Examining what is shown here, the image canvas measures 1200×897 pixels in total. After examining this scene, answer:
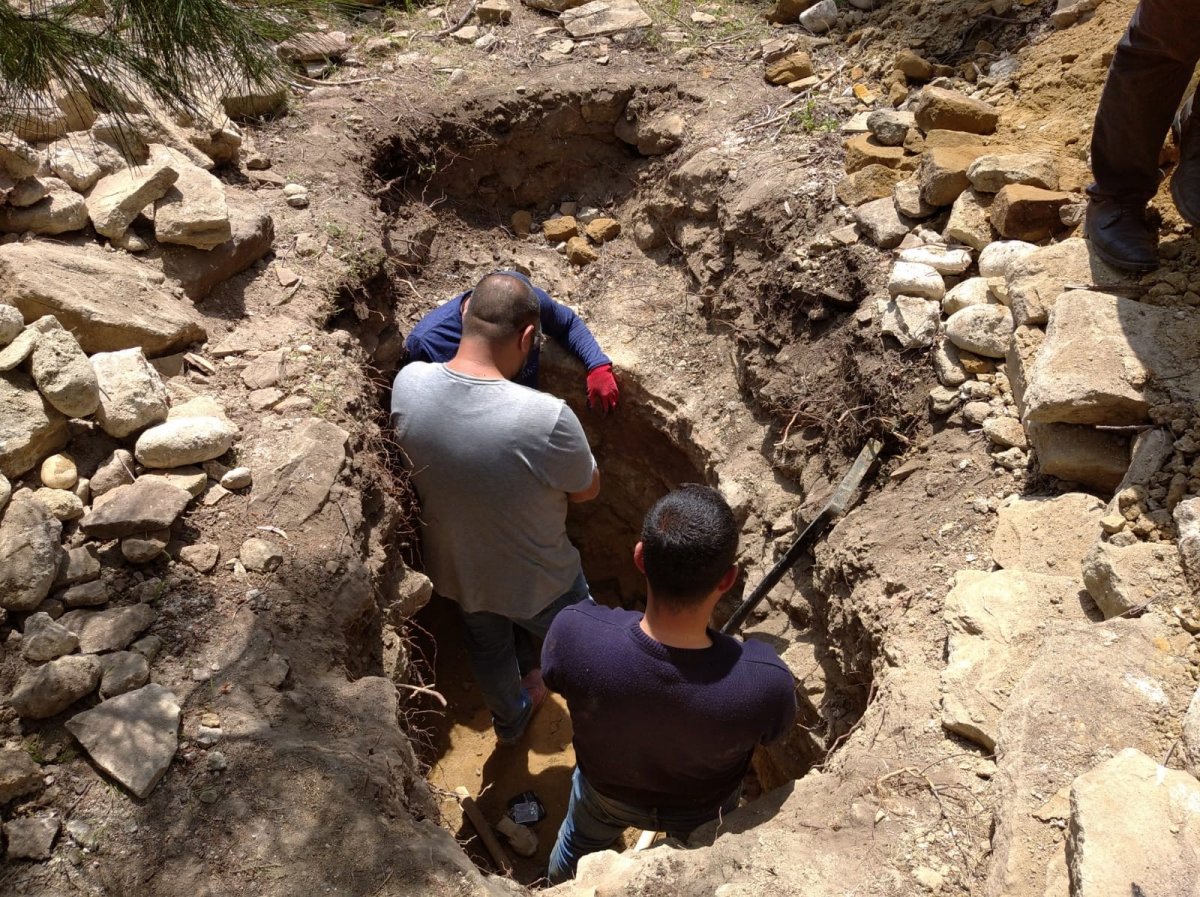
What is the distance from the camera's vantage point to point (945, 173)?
3.59 meters

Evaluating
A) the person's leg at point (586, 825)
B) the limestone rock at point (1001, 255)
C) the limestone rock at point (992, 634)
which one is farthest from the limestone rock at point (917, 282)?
the person's leg at point (586, 825)

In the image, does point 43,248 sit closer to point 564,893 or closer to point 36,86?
point 36,86

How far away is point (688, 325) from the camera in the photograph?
14.9 ft

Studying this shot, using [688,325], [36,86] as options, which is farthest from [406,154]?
[36,86]

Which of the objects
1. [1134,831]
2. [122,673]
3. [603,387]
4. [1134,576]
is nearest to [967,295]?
[1134,576]

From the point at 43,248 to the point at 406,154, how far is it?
214 cm

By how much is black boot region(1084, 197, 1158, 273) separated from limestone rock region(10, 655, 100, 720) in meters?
3.34

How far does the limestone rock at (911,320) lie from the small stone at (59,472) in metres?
2.87

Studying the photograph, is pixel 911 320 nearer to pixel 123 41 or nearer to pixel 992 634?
pixel 992 634

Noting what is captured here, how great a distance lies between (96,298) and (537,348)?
1641 millimetres

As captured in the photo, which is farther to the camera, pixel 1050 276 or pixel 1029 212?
pixel 1029 212

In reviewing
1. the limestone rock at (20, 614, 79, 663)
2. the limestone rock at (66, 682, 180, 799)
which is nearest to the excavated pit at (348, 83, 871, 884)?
the limestone rock at (66, 682, 180, 799)

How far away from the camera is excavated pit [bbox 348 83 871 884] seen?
12.8 ft

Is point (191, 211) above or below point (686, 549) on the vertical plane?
above
